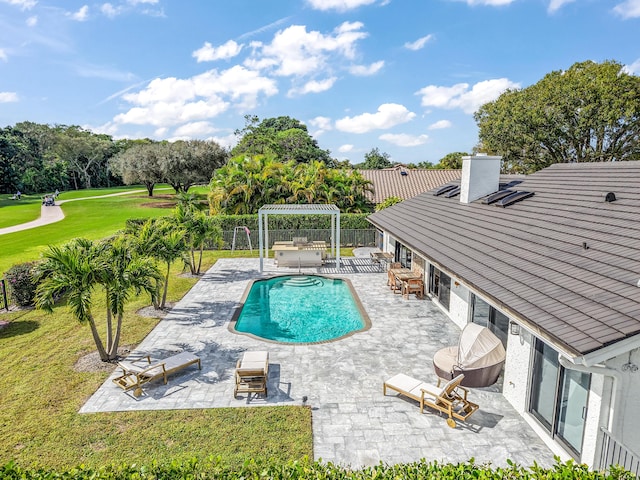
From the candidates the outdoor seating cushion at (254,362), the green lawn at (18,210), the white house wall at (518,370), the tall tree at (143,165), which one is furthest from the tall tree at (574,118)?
the green lawn at (18,210)

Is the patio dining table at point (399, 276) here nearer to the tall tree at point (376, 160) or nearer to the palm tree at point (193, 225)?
the palm tree at point (193, 225)

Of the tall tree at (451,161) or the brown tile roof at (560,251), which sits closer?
the brown tile roof at (560,251)

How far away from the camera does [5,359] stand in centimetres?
1170

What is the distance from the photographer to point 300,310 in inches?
662

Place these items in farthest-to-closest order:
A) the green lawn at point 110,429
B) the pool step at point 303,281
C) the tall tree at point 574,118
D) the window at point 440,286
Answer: the tall tree at point 574,118 → the pool step at point 303,281 → the window at point 440,286 → the green lawn at point 110,429

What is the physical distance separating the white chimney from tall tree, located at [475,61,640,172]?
22.9 metres

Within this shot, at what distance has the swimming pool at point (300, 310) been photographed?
563 inches

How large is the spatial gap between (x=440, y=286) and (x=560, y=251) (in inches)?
268

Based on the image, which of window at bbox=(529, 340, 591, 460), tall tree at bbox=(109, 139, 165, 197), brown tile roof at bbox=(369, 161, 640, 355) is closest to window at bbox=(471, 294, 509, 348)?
brown tile roof at bbox=(369, 161, 640, 355)

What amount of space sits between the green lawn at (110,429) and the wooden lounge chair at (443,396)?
240cm

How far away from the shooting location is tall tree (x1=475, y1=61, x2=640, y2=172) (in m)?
31.2

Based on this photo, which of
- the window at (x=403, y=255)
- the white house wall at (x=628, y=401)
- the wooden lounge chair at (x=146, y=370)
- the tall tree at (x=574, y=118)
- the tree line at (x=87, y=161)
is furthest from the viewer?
the tree line at (x=87, y=161)

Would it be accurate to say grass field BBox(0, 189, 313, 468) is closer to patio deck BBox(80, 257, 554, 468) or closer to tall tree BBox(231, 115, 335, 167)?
patio deck BBox(80, 257, 554, 468)

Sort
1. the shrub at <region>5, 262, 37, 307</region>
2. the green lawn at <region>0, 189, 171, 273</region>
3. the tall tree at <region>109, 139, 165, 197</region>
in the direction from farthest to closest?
1. the tall tree at <region>109, 139, 165, 197</region>
2. the green lawn at <region>0, 189, 171, 273</region>
3. the shrub at <region>5, 262, 37, 307</region>
